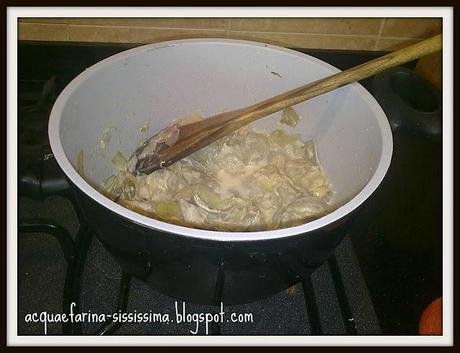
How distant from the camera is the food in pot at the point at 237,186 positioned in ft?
2.44

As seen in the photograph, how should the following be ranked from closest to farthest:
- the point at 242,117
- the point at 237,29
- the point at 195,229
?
the point at 195,229, the point at 242,117, the point at 237,29

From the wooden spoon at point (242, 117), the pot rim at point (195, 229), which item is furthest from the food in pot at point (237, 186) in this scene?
the pot rim at point (195, 229)

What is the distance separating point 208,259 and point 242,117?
271 millimetres

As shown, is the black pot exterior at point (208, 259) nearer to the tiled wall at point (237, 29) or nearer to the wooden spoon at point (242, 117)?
the wooden spoon at point (242, 117)

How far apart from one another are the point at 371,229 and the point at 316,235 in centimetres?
35

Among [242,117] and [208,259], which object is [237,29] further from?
[208,259]

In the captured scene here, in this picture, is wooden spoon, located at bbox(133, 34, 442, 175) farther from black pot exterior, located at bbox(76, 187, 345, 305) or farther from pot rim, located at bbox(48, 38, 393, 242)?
black pot exterior, located at bbox(76, 187, 345, 305)

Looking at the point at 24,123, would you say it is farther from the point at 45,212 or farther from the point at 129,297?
the point at 129,297

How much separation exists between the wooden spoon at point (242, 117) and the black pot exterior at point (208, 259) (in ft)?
0.68

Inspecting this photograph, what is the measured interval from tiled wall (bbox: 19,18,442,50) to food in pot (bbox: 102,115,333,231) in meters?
0.18

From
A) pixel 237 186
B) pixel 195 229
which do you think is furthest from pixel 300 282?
pixel 195 229

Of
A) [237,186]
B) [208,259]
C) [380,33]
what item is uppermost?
[380,33]

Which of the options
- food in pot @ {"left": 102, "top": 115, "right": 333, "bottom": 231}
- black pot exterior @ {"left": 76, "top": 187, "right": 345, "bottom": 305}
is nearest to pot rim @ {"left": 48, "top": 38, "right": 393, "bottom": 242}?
black pot exterior @ {"left": 76, "top": 187, "right": 345, "bottom": 305}

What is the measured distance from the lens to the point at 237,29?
881 millimetres
